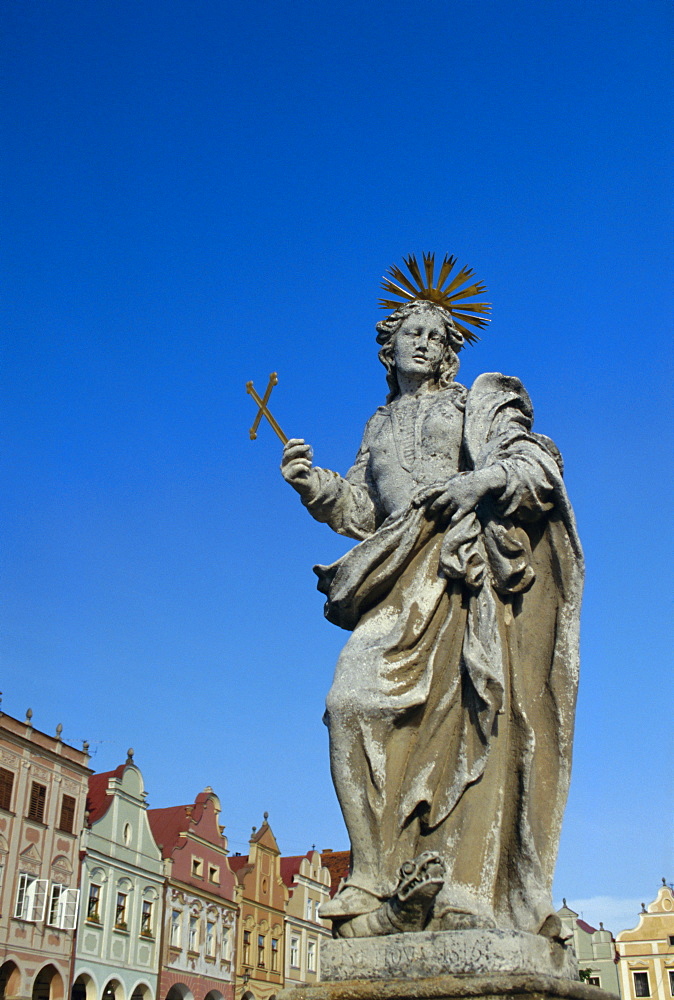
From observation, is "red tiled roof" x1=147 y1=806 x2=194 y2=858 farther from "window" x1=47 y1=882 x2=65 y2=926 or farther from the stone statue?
the stone statue

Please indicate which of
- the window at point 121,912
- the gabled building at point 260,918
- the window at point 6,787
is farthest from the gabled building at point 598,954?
the window at point 6,787

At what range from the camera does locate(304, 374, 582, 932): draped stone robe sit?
13.7ft

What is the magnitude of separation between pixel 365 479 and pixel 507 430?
92 cm

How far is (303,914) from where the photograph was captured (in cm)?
4969

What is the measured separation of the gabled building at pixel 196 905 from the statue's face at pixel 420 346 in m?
38.0

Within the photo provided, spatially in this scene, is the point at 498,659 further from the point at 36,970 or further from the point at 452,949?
the point at 36,970

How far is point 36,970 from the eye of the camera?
31156 millimetres

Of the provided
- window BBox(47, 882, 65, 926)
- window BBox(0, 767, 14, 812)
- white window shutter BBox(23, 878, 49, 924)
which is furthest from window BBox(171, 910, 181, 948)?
window BBox(0, 767, 14, 812)

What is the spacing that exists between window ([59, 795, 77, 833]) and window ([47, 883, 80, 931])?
6.28ft

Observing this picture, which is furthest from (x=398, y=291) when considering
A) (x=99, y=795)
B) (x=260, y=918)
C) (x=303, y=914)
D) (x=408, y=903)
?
(x=303, y=914)

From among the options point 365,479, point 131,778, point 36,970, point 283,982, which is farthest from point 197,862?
point 365,479

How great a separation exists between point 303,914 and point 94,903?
680 inches

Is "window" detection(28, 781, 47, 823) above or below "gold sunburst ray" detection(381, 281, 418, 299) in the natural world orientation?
above

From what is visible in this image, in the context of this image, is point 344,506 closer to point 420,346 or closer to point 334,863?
point 420,346
